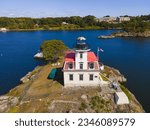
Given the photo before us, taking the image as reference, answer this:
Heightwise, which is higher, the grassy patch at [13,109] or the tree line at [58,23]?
the grassy patch at [13,109]

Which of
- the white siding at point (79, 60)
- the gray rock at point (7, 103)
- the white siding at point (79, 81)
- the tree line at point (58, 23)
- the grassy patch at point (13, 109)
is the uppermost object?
the white siding at point (79, 60)

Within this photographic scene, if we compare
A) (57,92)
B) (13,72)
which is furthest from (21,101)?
(13,72)

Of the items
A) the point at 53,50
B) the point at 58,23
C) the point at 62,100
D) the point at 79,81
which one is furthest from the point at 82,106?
the point at 58,23

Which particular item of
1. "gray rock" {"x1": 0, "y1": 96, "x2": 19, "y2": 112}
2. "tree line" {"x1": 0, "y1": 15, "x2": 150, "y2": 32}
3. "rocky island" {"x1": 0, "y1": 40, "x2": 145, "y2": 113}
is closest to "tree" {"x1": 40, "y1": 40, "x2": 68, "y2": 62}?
"rocky island" {"x1": 0, "y1": 40, "x2": 145, "y2": 113}

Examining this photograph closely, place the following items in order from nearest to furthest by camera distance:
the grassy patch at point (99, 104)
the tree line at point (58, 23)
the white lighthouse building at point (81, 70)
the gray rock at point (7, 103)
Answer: the grassy patch at point (99, 104) < the gray rock at point (7, 103) < the white lighthouse building at point (81, 70) < the tree line at point (58, 23)

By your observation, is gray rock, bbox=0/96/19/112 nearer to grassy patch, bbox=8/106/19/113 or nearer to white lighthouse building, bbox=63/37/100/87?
grassy patch, bbox=8/106/19/113

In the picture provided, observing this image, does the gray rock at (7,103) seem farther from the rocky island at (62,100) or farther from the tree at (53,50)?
the tree at (53,50)

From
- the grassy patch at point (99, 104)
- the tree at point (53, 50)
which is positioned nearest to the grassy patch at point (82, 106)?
the grassy patch at point (99, 104)

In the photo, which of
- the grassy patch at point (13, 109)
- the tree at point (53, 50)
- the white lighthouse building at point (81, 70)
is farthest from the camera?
the tree at point (53, 50)
